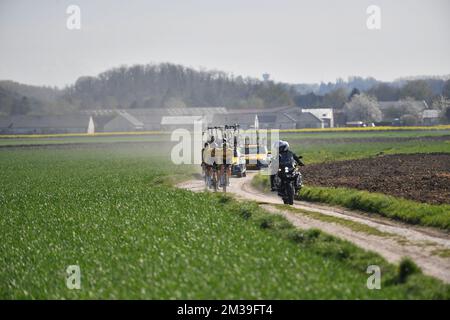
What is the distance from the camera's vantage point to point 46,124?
138m

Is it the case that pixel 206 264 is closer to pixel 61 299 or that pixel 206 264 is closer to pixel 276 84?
pixel 61 299

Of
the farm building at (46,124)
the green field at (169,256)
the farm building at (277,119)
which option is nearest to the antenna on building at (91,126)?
the farm building at (46,124)

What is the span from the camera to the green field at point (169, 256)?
457 inches

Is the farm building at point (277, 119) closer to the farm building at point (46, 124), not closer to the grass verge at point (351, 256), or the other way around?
the farm building at point (46, 124)

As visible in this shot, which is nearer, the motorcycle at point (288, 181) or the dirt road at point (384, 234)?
the dirt road at point (384, 234)

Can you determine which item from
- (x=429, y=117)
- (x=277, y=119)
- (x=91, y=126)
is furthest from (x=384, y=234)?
(x=91, y=126)

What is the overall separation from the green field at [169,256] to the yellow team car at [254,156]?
51.1 ft

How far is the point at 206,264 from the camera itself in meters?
13.1

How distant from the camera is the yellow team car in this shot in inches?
1612

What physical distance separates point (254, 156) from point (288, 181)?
645 inches

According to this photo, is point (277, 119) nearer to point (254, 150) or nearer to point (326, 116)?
point (326, 116)

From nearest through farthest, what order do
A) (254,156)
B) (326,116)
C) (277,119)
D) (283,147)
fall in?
(283,147) → (254,156) → (277,119) → (326,116)

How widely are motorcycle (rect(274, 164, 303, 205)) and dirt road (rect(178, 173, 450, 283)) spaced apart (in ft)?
1.67
